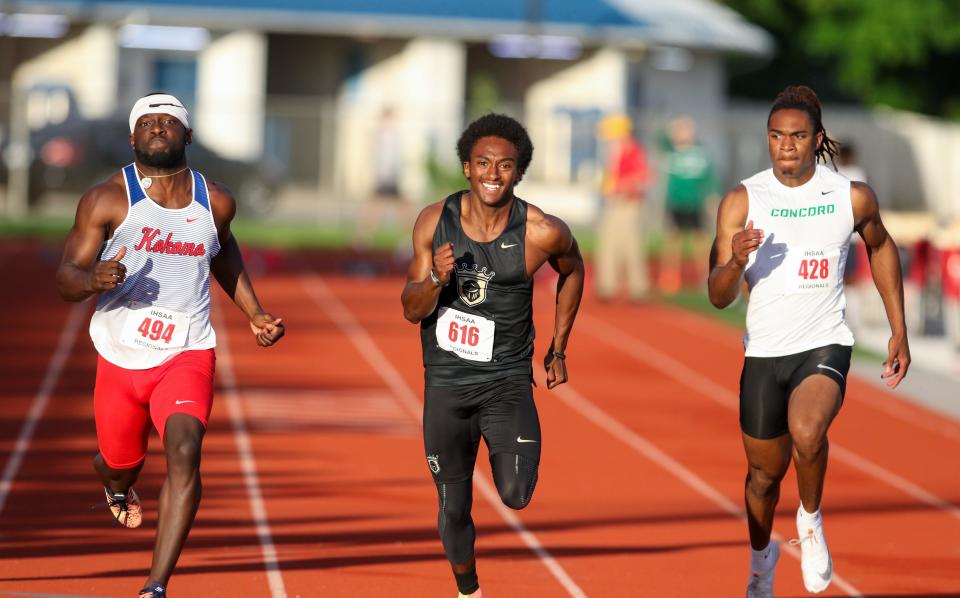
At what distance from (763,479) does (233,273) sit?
2244mm

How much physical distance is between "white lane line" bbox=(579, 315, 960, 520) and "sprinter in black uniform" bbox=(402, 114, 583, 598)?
418 centimetres

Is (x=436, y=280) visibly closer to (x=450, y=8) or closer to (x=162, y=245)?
(x=162, y=245)

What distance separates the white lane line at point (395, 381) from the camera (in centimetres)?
776

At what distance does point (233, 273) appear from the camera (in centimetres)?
659

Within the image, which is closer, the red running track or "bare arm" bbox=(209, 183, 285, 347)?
"bare arm" bbox=(209, 183, 285, 347)

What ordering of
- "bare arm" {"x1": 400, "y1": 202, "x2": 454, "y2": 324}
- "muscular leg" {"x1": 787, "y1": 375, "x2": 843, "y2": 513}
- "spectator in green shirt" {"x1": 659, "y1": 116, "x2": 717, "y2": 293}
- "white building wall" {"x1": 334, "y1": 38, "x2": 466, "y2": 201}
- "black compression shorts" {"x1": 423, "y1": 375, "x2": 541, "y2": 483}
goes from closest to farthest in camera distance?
1. "bare arm" {"x1": 400, "y1": 202, "x2": 454, "y2": 324}
2. "black compression shorts" {"x1": 423, "y1": 375, "x2": 541, "y2": 483}
3. "muscular leg" {"x1": 787, "y1": 375, "x2": 843, "y2": 513}
4. "spectator in green shirt" {"x1": 659, "y1": 116, "x2": 717, "y2": 293}
5. "white building wall" {"x1": 334, "y1": 38, "x2": 466, "y2": 201}

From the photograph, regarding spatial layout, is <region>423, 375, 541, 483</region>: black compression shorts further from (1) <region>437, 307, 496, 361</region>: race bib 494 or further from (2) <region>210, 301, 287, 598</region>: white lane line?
(2) <region>210, 301, 287, 598</region>: white lane line

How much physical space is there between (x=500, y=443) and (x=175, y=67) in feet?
104

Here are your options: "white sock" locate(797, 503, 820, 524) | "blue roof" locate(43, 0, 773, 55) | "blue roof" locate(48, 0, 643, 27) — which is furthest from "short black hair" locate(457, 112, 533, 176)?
"blue roof" locate(48, 0, 643, 27)

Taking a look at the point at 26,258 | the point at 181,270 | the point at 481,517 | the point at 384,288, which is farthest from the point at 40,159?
the point at 181,270

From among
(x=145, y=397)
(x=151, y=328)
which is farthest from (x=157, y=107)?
(x=145, y=397)

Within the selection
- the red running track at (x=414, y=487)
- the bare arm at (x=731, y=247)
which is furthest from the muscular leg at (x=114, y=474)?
the bare arm at (x=731, y=247)

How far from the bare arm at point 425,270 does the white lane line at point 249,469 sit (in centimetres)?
159

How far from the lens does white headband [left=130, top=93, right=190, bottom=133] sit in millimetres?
6230
